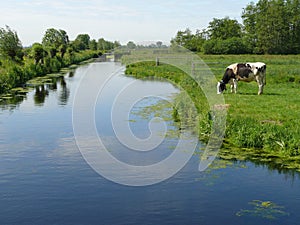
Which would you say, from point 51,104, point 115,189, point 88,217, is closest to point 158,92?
point 51,104

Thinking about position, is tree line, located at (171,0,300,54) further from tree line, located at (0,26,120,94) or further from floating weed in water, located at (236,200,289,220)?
floating weed in water, located at (236,200,289,220)

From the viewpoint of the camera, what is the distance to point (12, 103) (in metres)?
20.4

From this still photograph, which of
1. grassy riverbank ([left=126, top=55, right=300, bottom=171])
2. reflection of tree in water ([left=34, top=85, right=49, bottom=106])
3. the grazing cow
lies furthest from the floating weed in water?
reflection of tree in water ([left=34, top=85, right=49, bottom=106])

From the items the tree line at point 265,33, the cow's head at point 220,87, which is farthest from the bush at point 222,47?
the cow's head at point 220,87

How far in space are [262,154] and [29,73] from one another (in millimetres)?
25944

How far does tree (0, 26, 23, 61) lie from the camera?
35.0 meters

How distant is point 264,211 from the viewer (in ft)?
24.7

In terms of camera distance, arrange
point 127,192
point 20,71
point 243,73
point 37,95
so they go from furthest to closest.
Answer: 1. point 20,71
2. point 37,95
3. point 243,73
4. point 127,192

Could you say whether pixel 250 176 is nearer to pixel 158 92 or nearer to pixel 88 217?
pixel 88 217

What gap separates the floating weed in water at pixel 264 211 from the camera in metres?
7.37

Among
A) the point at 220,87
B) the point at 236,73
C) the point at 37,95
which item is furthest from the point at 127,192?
the point at 37,95

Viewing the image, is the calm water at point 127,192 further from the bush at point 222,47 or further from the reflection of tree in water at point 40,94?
the bush at point 222,47

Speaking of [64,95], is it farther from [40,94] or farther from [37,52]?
[37,52]

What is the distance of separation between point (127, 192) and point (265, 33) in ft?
234
